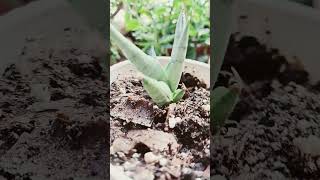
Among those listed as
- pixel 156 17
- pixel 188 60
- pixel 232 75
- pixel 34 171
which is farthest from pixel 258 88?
pixel 34 171

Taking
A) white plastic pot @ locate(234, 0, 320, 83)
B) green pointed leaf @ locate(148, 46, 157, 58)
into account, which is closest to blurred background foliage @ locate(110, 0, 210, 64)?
green pointed leaf @ locate(148, 46, 157, 58)

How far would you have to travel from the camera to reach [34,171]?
1529mm

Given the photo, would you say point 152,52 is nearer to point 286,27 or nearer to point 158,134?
point 158,134

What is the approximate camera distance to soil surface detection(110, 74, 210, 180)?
5.12 feet

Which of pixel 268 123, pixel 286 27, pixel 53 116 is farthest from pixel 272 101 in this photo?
pixel 53 116

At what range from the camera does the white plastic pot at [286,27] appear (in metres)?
1.60

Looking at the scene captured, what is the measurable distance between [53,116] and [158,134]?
0.33 meters

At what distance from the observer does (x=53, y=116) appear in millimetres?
1557

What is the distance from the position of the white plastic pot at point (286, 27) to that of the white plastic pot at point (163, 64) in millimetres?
165

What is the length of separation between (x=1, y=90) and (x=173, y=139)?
21.7 inches

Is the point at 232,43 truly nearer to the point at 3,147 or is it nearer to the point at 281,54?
the point at 281,54

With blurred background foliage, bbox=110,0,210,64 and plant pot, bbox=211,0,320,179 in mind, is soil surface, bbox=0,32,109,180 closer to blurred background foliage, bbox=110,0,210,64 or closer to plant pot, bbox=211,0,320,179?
blurred background foliage, bbox=110,0,210,64

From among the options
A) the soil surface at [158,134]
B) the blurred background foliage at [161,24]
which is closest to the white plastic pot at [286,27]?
the blurred background foliage at [161,24]

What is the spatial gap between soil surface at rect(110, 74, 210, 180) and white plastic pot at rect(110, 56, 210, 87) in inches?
0.6
